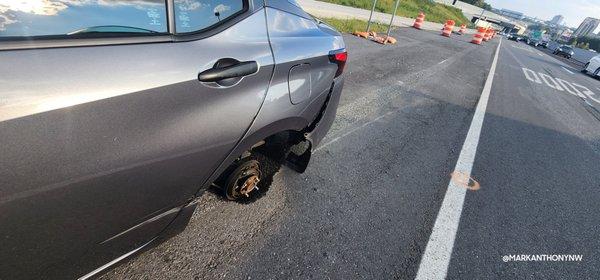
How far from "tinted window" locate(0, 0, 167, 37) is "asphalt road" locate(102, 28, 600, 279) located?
41.7 inches

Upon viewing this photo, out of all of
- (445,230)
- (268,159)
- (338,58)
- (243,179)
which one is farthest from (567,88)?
(243,179)

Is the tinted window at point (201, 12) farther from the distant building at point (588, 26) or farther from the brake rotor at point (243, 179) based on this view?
the distant building at point (588, 26)

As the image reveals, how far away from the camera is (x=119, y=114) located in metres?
1.16

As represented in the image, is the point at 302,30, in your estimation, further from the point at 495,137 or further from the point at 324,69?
the point at 495,137

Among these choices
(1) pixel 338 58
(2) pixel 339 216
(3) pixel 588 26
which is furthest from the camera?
(3) pixel 588 26

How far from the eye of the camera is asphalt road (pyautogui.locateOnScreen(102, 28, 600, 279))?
2088 mm

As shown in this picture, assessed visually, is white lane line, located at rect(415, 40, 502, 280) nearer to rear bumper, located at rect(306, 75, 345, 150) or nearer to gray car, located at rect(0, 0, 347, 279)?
rear bumper, located at rect(306, 75, 345, 150)

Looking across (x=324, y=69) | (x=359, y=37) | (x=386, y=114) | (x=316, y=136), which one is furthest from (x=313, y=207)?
(x=359, y=37)

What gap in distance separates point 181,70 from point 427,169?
116 inches

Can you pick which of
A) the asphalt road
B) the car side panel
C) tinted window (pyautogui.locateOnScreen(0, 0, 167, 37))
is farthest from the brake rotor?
tinted window (pyautogui.locateOnScreen(0, 0, 167, 37))

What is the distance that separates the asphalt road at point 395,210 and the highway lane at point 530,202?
0.01 m

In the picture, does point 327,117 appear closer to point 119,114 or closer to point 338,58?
point 338,58

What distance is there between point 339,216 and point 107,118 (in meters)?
1.87

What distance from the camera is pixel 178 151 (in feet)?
4.52
